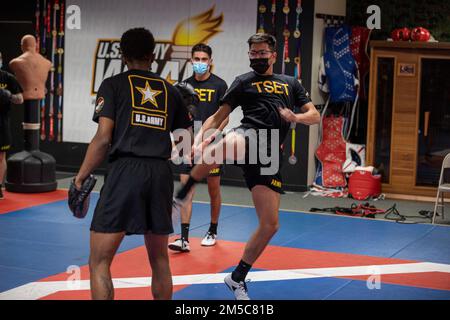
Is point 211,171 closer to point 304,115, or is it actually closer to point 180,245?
point 180,245

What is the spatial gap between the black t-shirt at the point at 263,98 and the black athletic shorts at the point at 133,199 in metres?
1.37

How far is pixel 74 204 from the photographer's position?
4137 millimetres

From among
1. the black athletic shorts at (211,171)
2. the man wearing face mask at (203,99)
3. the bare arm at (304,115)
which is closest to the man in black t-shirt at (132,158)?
the bare arm at (304,115)

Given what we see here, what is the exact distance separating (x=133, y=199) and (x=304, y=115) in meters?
1.67

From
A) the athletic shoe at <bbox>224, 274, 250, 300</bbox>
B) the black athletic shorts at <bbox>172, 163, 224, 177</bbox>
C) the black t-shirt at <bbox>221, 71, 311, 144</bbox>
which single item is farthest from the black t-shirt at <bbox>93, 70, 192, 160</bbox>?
the black athletic shorts at <bbox>172, 163, 224, 177</bbox>

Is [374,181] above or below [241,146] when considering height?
below

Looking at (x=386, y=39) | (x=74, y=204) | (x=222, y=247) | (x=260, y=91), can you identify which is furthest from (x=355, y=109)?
(x=74, y=204)

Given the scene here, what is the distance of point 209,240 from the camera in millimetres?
7012

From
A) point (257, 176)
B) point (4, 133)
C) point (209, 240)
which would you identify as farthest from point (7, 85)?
point (257, 176)

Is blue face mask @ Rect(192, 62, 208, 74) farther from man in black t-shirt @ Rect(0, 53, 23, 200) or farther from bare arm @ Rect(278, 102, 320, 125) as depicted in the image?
man in black t-shirt @ Rect(0, 53, 23, 200)

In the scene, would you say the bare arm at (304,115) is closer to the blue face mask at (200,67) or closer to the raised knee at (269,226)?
the raised knee at (269,226)

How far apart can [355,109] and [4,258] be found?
587cm
